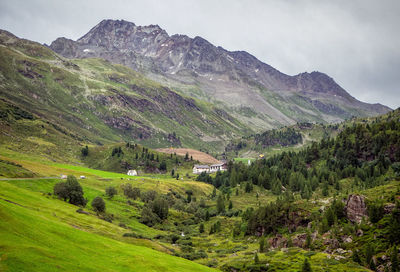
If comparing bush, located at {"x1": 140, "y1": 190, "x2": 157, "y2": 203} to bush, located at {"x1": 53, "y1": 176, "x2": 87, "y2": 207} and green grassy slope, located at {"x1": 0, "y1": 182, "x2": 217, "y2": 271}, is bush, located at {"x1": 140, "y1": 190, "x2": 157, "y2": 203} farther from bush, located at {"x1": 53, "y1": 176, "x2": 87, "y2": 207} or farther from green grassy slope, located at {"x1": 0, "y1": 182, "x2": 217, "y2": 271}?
green grassy slope, located at {"x1": 0, "y1": 182, "x2": 217, "y2": 271}

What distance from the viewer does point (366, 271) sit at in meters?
65.4

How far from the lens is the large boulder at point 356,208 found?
92.1 metres

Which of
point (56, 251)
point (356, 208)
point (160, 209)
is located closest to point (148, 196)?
point (160, 209)

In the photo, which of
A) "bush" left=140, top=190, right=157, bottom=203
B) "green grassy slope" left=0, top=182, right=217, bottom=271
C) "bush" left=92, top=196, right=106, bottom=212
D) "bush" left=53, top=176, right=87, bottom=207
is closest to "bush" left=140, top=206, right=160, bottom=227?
"bush" left=92, top=196, right=106, bottom=212

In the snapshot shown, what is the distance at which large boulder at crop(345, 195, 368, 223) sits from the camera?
92125 millimetres

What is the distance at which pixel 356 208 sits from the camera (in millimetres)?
94562

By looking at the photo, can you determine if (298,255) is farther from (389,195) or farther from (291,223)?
(389,195)

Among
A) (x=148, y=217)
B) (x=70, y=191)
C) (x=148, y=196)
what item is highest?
(x=70, y=191)

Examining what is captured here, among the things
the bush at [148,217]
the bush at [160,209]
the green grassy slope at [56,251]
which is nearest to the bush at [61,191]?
the bush at [148,217]

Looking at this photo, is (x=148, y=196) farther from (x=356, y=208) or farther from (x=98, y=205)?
(x=356, y=208)

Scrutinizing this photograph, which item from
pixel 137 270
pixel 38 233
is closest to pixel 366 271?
pixel 137 270

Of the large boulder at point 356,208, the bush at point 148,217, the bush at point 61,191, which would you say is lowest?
the bush at point 148,217

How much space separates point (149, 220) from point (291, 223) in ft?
206

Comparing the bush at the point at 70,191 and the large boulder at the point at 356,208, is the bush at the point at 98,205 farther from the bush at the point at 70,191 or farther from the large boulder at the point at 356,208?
the large boulder at the point at 356,208
